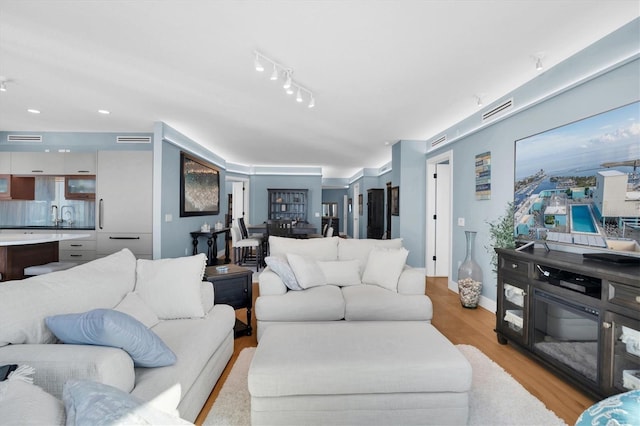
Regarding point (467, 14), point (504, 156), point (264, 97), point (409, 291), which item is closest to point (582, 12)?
point (467, 14)

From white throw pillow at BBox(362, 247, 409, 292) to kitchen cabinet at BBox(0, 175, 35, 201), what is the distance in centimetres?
591

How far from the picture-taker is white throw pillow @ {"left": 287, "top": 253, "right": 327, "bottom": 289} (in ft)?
9.43

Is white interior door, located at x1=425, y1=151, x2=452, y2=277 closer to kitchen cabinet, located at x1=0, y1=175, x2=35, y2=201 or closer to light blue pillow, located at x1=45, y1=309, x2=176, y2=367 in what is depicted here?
light blue pillow, located at x1=45, y1=309, x2=176, y2=367

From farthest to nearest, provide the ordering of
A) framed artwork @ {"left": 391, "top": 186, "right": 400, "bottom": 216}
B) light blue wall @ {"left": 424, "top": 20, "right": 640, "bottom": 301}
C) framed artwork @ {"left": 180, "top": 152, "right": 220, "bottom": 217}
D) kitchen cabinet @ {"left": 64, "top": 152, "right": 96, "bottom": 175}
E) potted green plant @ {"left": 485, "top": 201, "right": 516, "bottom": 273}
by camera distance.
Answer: framed artwork @ {"left": 391, "top": 186, "right": 400, "bottom": 216}, framed artwork @ {"left": 180, "top": 152, "right": 220, "bottom": 217}, kitchen cabinet @ {"left": 64, "top": 152, "right": 96, "bottom": 175}, potted green plant @ {"left": 485, "top": 201, "right": 516, "bottom": 273}, light blue wall @ {"left": 424, "top": 20, "right": 640, "bottom": 301}

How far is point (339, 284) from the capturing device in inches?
123

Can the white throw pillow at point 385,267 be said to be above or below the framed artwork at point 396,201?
below

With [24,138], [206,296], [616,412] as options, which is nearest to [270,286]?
[206,296]

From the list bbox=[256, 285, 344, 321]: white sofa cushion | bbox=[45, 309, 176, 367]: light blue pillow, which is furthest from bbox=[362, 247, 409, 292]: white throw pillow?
bbox=[45, 309, 176, 367]: light blue pillow

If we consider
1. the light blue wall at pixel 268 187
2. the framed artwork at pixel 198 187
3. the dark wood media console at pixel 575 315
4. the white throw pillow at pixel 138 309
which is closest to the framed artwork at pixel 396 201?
the dark wood media console at pixel 575 315

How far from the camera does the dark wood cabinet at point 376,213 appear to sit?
8.66 meters

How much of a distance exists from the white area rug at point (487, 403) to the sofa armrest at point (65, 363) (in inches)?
29.4

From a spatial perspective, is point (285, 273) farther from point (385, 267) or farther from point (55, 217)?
point (55, 217)

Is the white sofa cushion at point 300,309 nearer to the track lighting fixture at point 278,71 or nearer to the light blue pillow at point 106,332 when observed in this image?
the light blue pillow at point 106,332

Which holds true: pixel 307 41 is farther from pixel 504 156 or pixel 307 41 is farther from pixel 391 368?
pixel 504 156
